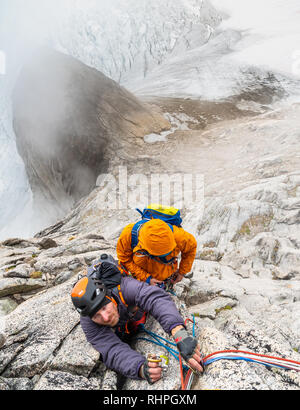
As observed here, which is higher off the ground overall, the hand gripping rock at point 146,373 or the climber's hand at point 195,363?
the climber's hand at point 195,363

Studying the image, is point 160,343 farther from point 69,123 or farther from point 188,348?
point 69,123

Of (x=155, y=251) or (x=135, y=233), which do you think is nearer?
(x=155, y=251)

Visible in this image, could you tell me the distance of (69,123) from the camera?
28.9 m

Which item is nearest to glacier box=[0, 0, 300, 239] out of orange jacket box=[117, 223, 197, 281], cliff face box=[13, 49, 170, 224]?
cliff face box=[13, 49, 170, 224]

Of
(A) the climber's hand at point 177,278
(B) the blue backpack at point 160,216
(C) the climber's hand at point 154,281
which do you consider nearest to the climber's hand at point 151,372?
(C) the climber's hand at point 154,281

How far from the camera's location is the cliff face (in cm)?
2789

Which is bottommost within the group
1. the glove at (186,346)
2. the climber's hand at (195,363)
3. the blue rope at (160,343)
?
the blue rope at (160,343)

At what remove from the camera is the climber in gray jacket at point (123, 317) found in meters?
3.57

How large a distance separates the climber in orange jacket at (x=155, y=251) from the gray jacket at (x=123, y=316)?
89cm

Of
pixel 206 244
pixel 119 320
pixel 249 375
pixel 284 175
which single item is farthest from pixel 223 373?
pixel 284 175

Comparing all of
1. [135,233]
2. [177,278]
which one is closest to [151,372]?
[135,233]

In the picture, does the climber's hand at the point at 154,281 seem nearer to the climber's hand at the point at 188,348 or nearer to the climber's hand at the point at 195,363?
the climber's hand at the point at 188,348

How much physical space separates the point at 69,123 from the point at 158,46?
64.4 metres

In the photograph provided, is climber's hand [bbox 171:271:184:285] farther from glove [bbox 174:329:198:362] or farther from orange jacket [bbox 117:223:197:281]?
glove [bbox 174:329:198:362]
